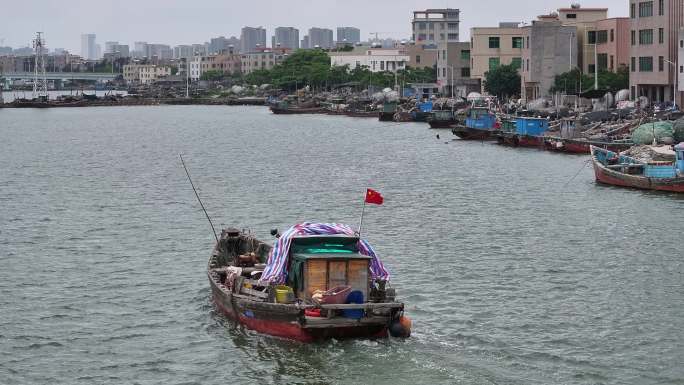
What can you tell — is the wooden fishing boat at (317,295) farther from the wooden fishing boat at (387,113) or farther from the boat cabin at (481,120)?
the wooden fishing boat at (387,113)

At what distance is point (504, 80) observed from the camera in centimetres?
13462

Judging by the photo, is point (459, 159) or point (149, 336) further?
point (459, 159)

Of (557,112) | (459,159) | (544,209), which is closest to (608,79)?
(557,112)

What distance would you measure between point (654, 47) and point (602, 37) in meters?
21.1

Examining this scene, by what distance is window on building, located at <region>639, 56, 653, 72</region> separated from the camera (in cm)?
10412

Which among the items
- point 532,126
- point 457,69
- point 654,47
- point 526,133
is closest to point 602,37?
point 654,47

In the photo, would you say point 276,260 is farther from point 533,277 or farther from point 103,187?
point 103,187

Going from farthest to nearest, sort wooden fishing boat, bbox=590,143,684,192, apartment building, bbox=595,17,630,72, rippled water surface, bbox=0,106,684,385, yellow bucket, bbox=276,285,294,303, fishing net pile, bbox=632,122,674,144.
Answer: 1. apartment building, bbox=595,17,630,72
2. fishing net pile, bbox=632,122,674,144
3. wooden fishing boat, bbox=590,143,684,192
4. yellow bucket, bbox=276,285,294,303
5. rippled water surface, bbox=0,106,684,385

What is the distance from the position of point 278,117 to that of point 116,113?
35.8 metres

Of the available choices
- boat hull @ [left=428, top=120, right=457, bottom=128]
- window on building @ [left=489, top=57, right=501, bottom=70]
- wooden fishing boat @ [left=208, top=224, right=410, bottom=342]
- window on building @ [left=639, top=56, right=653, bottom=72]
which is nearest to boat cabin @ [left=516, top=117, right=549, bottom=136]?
window on building @ [left=639, top=56, right=653, bottom=72]

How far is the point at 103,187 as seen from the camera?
67.2m

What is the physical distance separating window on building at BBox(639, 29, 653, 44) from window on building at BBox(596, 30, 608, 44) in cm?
1659

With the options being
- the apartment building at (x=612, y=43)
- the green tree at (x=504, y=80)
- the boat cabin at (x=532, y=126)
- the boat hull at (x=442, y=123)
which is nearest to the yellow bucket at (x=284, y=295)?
the boat cabin at (x=532, y=126)

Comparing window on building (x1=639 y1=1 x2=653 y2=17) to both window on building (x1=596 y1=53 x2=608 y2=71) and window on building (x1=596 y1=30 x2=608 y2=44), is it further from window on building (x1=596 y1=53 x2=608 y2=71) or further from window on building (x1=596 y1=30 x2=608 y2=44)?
window on building (x1=596 y1=53 x2=608 y2=71)
